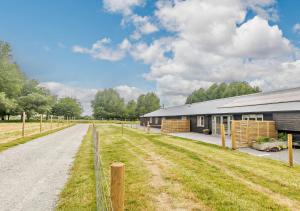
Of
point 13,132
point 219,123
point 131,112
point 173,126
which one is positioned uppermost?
point 131,112

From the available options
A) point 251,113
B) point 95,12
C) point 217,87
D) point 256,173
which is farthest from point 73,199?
point 217,87

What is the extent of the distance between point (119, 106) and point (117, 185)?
96640 millimetres

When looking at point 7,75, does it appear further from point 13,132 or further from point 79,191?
point 79,191

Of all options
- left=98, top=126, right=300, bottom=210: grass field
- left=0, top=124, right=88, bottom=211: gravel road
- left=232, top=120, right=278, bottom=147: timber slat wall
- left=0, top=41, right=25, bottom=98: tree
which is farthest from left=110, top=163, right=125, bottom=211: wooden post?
left=0, top=41, right=25, bottom=98: tree

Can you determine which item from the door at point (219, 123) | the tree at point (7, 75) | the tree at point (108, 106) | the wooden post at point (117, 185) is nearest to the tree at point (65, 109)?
the tree at point (108, 106)

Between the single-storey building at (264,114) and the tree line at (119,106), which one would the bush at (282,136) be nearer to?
the single-storey building at (264,114)

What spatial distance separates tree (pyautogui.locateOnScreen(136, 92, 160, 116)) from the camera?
9850 centimetres

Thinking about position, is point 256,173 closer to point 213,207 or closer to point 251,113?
point 213,207

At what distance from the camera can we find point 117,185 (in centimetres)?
317

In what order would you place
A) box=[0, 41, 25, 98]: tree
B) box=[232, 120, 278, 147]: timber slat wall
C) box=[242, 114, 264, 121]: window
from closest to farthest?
box=[232, 120, 278, 147]: timber slat wall, box=[242, 114, 264, 121]: window, box=[0, 41, 25, 98]: tree

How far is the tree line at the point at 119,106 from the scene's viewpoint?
323ft

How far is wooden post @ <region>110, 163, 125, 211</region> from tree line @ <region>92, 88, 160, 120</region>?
93357 mm

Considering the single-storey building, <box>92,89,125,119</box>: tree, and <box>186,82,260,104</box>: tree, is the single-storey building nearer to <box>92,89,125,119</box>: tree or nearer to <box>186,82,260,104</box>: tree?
<box>186,82,260,104</box>: tree

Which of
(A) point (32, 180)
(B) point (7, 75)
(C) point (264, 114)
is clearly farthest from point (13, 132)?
(B) point (7, 75)
